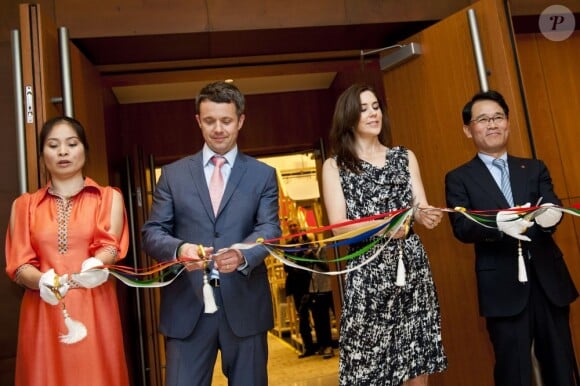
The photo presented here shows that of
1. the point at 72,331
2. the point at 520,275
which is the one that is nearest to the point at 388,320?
the point at 520,275

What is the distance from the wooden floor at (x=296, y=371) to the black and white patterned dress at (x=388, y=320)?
2.66m

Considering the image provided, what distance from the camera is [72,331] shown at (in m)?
1.78

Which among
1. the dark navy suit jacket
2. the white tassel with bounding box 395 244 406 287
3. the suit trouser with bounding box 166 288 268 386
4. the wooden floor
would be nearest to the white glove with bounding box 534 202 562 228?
the dark navy suit jacket

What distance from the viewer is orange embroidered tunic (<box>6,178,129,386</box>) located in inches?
72.6

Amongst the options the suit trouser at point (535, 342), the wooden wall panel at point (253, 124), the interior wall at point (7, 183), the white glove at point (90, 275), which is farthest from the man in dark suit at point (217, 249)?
the wooden wall panel at point (253, 124)

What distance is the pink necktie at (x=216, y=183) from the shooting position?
1.94 m

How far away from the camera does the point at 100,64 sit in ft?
11.3

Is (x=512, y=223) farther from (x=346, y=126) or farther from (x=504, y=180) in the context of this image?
(x=346, y=126)

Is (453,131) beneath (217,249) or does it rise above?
above

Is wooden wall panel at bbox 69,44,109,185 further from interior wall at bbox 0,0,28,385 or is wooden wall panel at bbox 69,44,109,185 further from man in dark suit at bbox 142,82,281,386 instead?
man in dark suit at bbox 142,82,281,386

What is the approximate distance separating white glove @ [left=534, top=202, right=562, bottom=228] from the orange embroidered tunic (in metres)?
1.55

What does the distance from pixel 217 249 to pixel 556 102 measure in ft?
9.75

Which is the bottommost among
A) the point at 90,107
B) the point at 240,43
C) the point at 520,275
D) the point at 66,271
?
the point at 520,275

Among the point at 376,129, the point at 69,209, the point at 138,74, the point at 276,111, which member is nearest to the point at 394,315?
the point at 376,129
